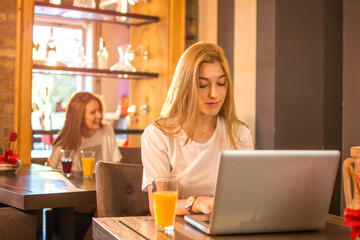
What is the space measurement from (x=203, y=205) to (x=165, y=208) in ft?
0.53

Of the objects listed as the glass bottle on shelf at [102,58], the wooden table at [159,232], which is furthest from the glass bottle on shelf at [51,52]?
the wooden table at [159,232]

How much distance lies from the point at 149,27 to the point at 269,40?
158 centimetres

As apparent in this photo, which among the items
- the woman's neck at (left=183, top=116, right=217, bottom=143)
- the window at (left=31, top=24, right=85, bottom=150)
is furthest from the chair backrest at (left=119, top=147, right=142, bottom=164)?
the woman's neck at (left=183, top=116, right=217, bottom=143)

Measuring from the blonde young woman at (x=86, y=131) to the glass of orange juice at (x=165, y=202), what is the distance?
2.21 metres

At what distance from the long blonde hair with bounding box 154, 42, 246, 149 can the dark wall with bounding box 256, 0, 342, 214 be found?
42.1 inches

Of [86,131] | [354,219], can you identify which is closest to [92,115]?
[86,131]

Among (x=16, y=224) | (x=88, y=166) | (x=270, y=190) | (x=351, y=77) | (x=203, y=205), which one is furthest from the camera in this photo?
(x=88, y=166)

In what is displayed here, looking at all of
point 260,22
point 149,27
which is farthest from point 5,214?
point 149,27

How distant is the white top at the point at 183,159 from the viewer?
187 centimetres

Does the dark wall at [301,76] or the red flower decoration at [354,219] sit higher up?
the dark wall at [301,76]

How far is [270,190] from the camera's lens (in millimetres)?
1239

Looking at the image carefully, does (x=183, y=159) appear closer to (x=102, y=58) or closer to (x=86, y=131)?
(x=86, y=131)

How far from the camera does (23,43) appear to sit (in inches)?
143

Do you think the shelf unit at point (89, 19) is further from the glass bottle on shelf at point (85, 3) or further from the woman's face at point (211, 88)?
the woman's face at point (211, 88)
